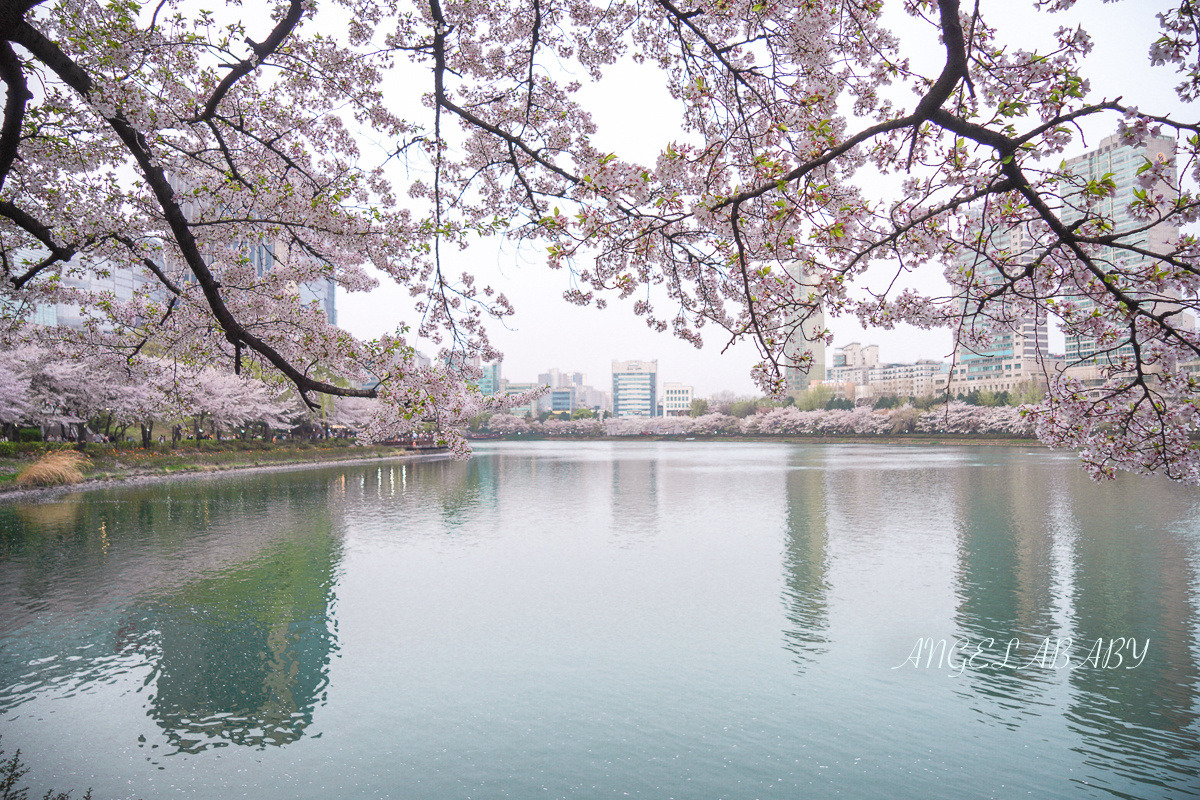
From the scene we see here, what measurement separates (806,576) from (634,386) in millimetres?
176555

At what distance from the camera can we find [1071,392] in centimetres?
538

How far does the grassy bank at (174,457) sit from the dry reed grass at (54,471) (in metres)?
0.29

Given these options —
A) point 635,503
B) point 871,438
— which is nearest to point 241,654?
point 635,503

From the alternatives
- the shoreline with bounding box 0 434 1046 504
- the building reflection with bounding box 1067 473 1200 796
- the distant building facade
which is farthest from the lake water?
the distant building facade

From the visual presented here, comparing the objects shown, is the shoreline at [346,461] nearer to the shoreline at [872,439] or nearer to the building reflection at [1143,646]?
the shoreline at [872,439]

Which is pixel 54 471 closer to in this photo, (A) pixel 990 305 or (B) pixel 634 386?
(A) pixel 990 305

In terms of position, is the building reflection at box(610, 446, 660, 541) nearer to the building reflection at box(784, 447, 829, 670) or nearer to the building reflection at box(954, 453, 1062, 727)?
the building reflection at box(784, 447, 829, 670)

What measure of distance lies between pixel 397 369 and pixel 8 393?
86.3ft

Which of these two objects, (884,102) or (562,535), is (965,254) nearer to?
(884,102)

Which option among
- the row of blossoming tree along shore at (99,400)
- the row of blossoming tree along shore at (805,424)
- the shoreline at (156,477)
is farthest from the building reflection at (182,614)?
the row of blossoming tree along shore at (805,424)

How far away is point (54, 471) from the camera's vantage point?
23609 mm

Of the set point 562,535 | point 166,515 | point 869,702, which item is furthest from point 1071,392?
point 166,515

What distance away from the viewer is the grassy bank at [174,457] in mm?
25219

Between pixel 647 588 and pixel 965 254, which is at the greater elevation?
pixel 965 254
